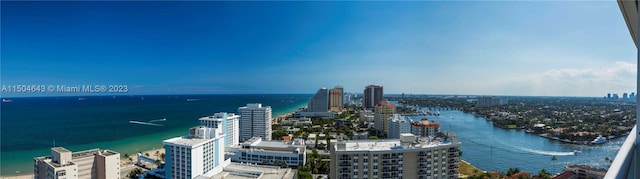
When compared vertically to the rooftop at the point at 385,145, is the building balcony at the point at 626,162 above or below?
above

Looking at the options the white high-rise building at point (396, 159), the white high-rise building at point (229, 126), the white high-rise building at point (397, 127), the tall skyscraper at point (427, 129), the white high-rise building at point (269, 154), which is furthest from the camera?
the white high-rise building at point (397, 127)

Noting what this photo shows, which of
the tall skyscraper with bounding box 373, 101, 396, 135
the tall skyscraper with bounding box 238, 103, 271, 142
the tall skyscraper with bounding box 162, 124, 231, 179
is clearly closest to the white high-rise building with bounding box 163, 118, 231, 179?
the tall skyscraper with bounding box 162, 124, 231, 179

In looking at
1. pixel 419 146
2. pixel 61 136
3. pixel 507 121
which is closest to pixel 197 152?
pixel 419 146

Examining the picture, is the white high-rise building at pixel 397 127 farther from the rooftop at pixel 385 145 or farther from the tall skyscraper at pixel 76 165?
the tall skyscraper at pixel 76 165

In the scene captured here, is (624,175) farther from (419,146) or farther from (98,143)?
(98,143)

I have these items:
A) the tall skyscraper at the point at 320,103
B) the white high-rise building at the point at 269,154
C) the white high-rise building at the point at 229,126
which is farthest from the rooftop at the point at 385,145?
the tall skyscraper at the point at 320,103

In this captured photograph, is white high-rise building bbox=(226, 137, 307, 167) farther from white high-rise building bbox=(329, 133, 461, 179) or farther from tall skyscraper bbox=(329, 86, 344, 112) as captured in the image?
tall skyscraper bbox=(329, 86, 344, 112)
